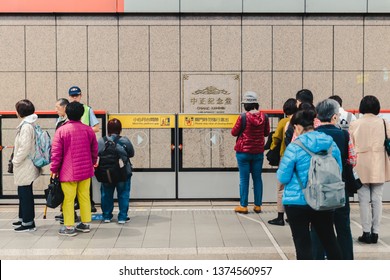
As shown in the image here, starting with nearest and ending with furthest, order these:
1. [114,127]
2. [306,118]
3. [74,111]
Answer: [306,118] < [74,111] < [114,127]

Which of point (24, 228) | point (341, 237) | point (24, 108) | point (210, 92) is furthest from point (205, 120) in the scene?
point (341, 237)

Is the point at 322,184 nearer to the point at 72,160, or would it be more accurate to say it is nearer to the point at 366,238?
the point at 366,238

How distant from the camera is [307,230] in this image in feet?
15.6

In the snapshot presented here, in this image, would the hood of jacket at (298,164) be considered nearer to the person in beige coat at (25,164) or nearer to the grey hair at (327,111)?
the grey hair at (327,111)

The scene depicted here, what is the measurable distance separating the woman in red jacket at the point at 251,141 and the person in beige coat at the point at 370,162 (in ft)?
5.89

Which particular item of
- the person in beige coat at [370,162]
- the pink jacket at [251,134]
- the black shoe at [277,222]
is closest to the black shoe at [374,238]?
the person in beige coat at [370,162]

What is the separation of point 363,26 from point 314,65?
42.7 inches

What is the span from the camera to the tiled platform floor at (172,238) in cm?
625

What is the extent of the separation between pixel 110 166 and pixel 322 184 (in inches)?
143

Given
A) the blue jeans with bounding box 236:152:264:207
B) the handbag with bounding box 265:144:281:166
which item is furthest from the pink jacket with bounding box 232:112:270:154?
the handbag with bounding box 265:144:281:166

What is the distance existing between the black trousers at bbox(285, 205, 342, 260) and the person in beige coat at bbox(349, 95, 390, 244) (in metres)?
2.15

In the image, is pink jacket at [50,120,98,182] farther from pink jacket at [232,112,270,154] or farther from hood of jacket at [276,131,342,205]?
hood of jacket at [276,131,342,205]

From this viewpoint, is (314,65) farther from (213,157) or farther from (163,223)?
(163,223)

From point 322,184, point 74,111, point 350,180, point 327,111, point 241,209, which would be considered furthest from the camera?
point 241,209
